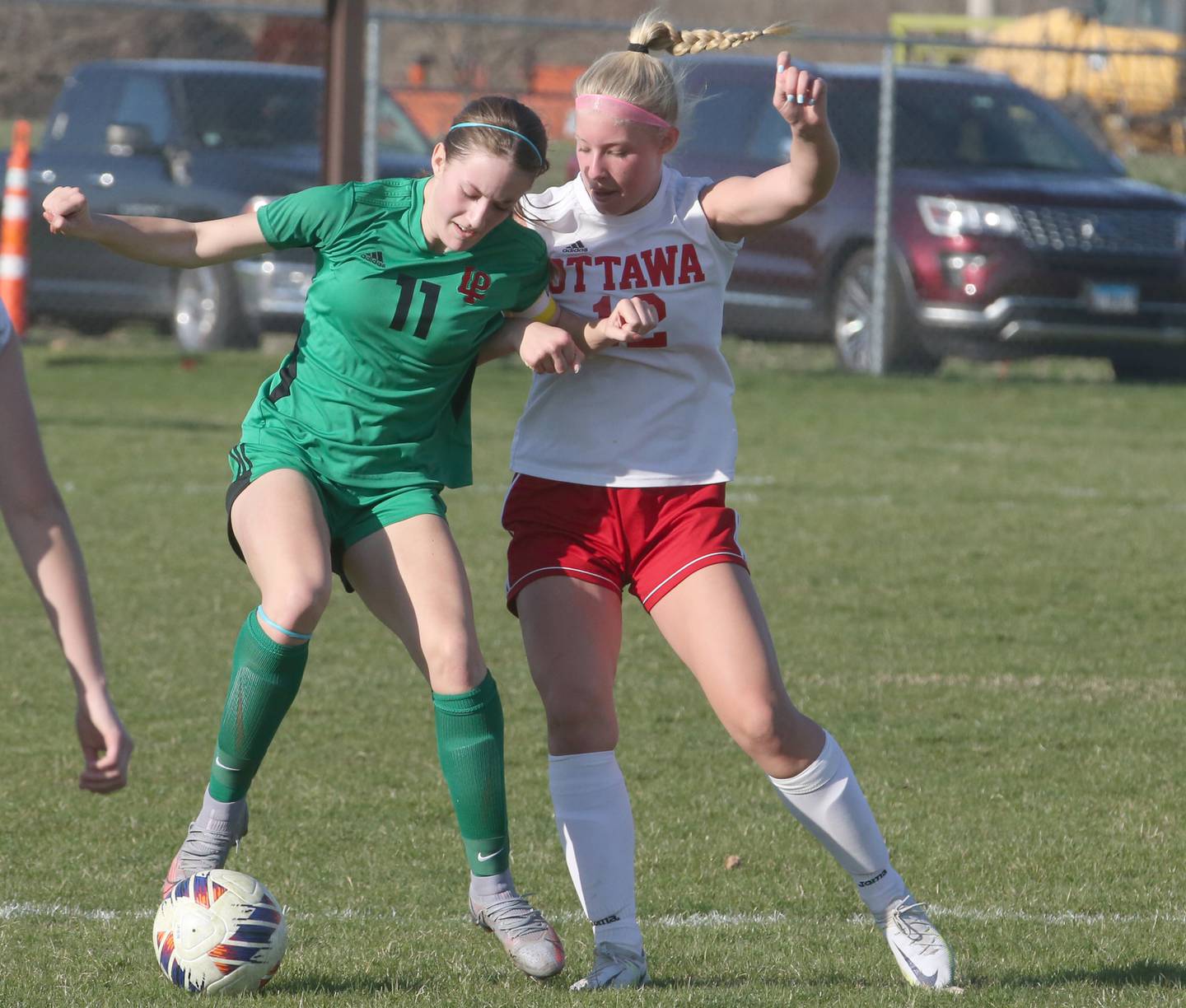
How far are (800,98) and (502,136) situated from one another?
60cm

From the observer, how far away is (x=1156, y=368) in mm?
15977

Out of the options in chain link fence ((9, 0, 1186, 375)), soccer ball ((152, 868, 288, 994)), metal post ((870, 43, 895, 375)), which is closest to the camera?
soccer ball ((152, 868, 288, 994))

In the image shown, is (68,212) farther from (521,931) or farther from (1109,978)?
(1109,978)

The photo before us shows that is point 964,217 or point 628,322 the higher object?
point 628,322

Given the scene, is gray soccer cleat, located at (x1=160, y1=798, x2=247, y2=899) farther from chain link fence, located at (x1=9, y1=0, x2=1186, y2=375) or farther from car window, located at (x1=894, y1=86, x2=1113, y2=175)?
car window, located at (x1=894, y1=86, x2=1113, y2=175)

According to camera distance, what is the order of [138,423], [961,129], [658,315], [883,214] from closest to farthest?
1. [658,315]
2. [138,423]
3. [883,214]
4. [961,129]

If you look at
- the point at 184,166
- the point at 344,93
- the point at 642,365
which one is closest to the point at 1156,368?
the point at 344,93

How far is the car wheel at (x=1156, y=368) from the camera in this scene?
1592 cm

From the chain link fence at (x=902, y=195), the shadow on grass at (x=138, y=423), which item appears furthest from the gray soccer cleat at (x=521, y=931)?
the chain link fence at (x=902, y=195)

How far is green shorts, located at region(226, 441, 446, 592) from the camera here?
13.5ft

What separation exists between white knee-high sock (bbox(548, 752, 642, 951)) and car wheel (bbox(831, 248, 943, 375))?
11.1 metres

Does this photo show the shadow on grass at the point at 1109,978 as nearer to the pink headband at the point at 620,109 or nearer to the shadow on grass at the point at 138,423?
the pink headband at the point at 620,109

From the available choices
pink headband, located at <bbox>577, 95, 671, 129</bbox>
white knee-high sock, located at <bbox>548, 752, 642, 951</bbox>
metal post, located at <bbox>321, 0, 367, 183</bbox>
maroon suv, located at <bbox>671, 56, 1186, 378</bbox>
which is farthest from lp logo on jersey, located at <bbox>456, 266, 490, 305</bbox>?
metal post, located at <bbox>321, 0, 367, 183</bbox>

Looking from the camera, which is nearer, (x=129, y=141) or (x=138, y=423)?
(x=138, y=423)
